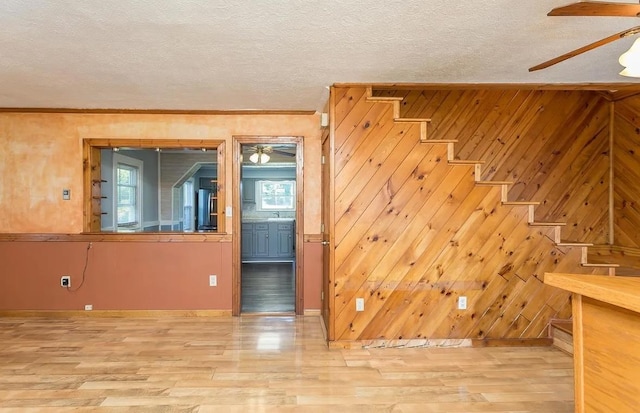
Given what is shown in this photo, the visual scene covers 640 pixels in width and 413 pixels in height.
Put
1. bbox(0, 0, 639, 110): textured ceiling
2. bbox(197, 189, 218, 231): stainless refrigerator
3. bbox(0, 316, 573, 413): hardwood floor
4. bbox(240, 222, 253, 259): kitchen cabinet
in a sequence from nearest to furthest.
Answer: bbox(0, 0, 639, 110): textured ceiling → bbox(0, 316, 573, 413): hardwood floor → bbox(240, 222, 253, 259): kitchen cabinet → bbox(197, 189, 218, 231): stainless refrigerator

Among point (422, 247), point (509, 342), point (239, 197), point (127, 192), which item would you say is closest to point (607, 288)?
point (422, 247)

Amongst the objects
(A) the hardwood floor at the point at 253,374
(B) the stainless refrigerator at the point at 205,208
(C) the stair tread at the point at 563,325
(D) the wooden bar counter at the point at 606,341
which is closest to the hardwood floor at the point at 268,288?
(A) the hardwood floor at the point at 253,374

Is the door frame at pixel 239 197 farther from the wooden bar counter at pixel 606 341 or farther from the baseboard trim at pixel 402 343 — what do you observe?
the wooden bar counter at pixel 606 341

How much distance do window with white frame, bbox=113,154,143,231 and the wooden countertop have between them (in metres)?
5.63

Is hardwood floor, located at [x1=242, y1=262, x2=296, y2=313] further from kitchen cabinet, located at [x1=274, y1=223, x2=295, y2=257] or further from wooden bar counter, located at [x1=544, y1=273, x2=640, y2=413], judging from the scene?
wooden bar counter, located at [x1=544, y1=273, x2=640, y2=413]

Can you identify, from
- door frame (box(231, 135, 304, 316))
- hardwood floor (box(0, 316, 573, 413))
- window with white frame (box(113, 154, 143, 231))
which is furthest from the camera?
window with white frame (box(113, 154, 143, 231))

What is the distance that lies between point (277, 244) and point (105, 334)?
208 inches

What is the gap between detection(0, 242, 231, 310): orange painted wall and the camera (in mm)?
4438

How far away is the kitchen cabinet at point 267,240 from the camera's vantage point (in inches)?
352

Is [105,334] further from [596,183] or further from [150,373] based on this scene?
[596,183]

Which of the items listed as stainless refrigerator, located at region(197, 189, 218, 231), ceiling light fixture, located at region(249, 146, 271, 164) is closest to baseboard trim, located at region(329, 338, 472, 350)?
ceiling light fixture, located at region(249, 146, 271, 164)

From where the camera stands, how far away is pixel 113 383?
2.77 meters

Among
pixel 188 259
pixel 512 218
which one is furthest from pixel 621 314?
pixel 188 259

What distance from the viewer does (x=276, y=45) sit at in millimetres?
2652
